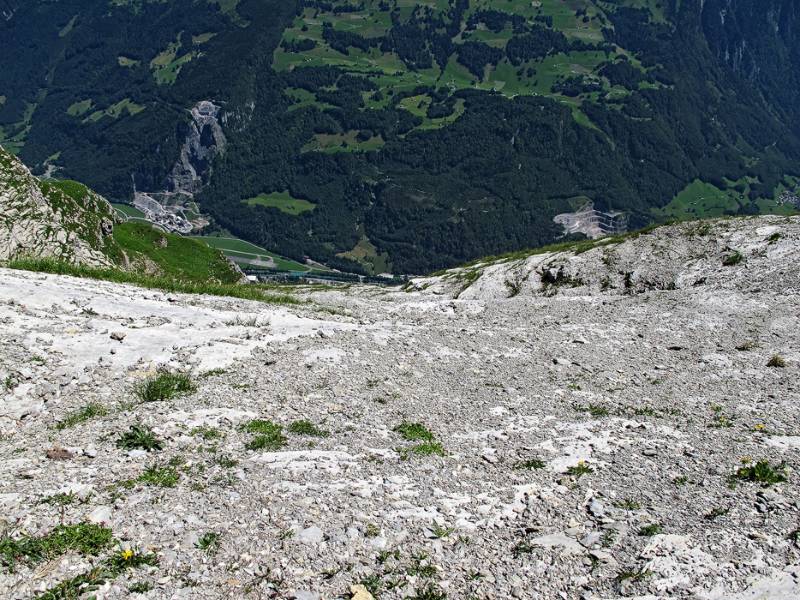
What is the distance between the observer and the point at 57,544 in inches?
396

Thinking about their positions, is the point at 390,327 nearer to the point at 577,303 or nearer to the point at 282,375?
the point at 282,375

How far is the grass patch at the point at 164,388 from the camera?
54.0 ft

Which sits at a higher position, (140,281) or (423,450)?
(140,281)

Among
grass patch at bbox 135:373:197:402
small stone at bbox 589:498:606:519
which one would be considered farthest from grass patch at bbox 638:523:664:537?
grass patch at bbox 135:373:197:402

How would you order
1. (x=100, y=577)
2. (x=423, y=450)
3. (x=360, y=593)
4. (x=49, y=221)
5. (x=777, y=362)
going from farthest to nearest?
(x=49, y=221) → (x=777, y=362) → (x=423, y=450) → (x=100, y=577) → (x=360, y=593)

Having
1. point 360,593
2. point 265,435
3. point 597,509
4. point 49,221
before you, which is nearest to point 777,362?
point 597,509

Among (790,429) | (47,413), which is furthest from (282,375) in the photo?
(790,429)

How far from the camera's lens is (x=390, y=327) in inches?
1023

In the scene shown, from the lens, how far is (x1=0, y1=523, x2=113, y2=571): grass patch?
383 inches

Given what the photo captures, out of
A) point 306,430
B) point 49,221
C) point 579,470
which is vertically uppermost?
point 49,221

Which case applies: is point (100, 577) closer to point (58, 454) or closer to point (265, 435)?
point (58, 454)

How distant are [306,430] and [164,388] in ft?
15.0

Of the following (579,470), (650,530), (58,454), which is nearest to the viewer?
(650,530)

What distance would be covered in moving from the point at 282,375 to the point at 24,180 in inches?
2721
